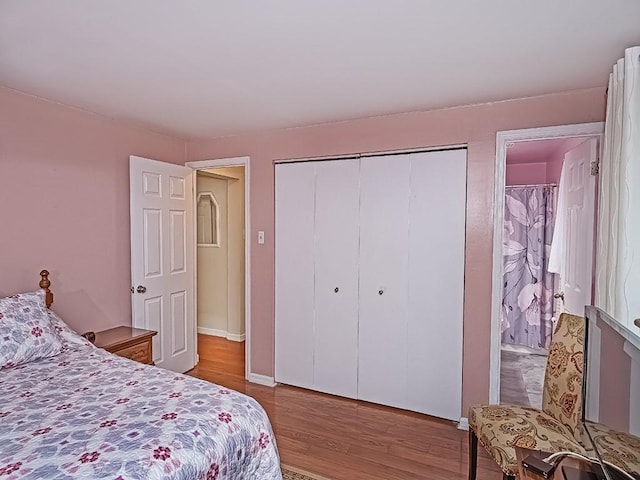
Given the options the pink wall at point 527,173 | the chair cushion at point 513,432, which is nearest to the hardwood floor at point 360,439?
the chair cushion at point 513,432

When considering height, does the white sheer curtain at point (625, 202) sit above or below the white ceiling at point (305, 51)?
below

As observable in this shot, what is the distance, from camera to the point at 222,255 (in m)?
5.09

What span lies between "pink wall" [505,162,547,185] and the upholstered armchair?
10.6 ft

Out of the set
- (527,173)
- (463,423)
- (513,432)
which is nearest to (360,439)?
(463,423)

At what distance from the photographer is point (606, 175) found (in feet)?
6.28

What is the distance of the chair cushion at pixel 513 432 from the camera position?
1.72 m

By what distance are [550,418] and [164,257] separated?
3.08m

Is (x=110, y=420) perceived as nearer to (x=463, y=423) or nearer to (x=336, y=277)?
(x=336, y=277)

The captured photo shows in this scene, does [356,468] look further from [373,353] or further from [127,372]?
[127,372]

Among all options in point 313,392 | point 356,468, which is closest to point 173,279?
point 313,392

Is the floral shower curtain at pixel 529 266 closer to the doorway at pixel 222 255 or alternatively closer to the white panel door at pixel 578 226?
the white panel door at pixel 578 226

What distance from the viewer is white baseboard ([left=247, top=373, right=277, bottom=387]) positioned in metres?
3.57

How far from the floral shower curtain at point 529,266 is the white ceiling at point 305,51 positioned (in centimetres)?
225

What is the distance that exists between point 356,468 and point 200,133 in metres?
2.97
